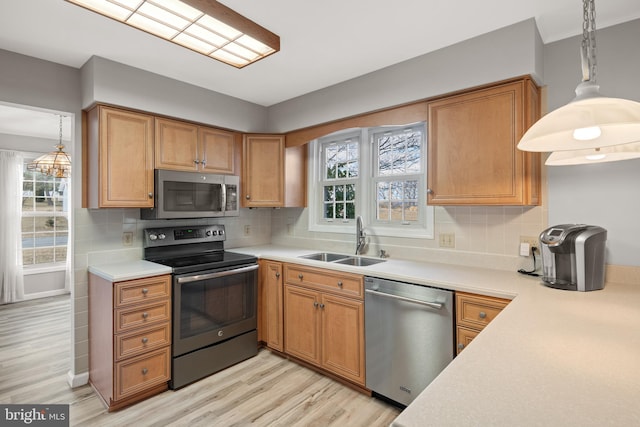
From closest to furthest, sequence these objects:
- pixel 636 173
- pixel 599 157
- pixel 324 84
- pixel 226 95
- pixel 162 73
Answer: pixel 599 157 → pixel 636 173 → pixel 162 73 → pixel 324 84 → pixel 226 95

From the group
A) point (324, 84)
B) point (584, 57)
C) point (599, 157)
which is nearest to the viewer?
point (584, 57)

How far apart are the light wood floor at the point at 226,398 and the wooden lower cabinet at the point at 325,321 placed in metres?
0.16

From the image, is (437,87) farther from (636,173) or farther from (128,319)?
(128,319)

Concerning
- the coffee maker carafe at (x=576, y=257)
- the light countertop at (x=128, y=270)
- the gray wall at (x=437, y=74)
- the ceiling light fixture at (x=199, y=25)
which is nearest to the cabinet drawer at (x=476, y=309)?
the coffee maker carafe at (x=576, y=257)

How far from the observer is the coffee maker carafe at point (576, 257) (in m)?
1.72

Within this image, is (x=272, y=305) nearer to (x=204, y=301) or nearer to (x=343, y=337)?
(x=204, y=301)

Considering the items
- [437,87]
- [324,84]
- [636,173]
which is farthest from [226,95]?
[636,173]

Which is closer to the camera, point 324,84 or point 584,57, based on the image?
point 584,57

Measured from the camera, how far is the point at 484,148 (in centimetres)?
212

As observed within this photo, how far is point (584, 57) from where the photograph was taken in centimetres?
109

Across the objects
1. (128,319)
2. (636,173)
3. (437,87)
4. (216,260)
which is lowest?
(128,319)

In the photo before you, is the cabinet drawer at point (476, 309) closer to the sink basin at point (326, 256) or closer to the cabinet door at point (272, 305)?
the sink basin at point (326, 256)

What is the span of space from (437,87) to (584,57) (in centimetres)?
126

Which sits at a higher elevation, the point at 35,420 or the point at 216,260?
the point at 216,260
